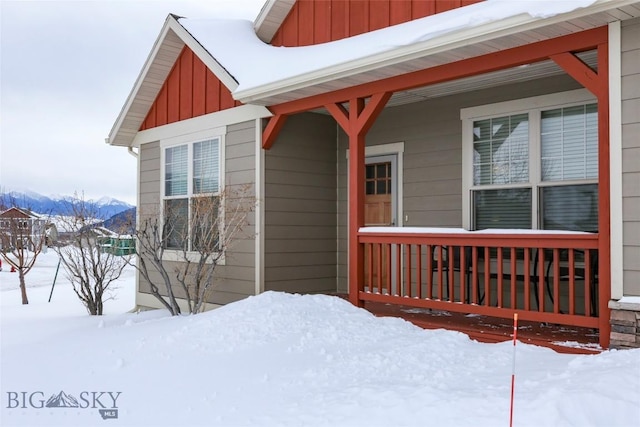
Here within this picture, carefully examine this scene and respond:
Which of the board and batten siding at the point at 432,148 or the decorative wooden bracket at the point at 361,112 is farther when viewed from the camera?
the board and batten siding at the point at 432,148

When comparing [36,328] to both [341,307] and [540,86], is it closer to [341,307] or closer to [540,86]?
[341,307]

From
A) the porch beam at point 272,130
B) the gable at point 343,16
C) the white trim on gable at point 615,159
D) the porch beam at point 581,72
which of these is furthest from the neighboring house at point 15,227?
the white trim on gable at point 615,159

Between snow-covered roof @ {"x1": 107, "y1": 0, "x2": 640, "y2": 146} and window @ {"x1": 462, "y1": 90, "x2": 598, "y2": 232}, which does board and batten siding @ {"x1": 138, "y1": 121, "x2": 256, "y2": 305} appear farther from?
window @ {"x1": 462, "y1": 90, "x2": 598, "y2": 232}

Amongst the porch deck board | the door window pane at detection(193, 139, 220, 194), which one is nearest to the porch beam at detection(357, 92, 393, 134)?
the porch deck board

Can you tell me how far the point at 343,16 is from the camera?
8.09m

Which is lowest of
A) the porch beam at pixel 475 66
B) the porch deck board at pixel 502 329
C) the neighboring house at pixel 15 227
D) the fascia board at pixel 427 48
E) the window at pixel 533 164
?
the porch deck board at pixel 502 329

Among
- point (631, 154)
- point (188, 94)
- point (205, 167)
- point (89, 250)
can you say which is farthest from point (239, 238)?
point (631, 154)

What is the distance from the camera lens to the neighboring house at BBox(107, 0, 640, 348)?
16.2 ft

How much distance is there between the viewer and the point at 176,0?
122ft

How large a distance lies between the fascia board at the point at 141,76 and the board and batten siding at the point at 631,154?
273 inches

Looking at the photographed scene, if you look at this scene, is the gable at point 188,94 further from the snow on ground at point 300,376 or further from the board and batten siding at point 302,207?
the snow on ground at point 300,376

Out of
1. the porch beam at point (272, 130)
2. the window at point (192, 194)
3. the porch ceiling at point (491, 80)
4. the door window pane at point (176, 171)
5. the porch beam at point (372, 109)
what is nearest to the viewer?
the porch ceiling at point (491, 80)

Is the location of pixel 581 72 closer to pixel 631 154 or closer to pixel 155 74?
pixel 631 154

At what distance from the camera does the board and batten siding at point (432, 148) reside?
25.3 ft
